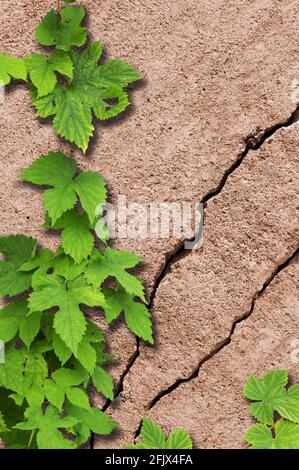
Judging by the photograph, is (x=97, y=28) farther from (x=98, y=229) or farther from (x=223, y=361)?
(x=223, y=361)

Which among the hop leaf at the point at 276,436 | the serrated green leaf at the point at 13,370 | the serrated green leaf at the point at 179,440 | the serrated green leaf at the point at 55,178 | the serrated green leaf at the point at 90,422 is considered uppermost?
the serrated green leaf at the point at 55,178

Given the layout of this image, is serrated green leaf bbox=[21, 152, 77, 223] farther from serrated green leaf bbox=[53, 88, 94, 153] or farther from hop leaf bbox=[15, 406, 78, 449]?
hop leaf bbox=[15, 406, 78, 449]

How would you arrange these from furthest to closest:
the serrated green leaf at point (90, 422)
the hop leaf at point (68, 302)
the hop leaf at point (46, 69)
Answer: the serrated green leaf at point (90, 422) → the hop leaf at point (46, 69) → the hop leaf at point (68, 302)

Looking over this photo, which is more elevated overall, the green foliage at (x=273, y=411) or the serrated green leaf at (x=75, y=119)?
the serrated green leaf at (x=75, y=119)

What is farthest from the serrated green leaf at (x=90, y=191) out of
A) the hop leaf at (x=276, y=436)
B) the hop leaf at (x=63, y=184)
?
the hop leaf at (x=276, y=436)

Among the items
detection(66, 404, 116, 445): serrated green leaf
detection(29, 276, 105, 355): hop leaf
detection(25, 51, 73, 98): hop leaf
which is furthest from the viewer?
detection(66, 404, 116, 445): serrated green leaf

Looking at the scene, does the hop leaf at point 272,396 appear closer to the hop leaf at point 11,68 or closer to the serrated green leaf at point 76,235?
the serrated green leaf at point 76,235

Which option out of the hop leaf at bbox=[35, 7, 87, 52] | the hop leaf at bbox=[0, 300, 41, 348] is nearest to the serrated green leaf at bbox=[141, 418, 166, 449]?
the hop leaf at bbox=[0, 300, 41, 348]

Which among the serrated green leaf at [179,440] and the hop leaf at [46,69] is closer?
the hop leaf at [46,69]

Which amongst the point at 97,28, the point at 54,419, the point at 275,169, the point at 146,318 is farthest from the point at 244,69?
the point at 54,419
